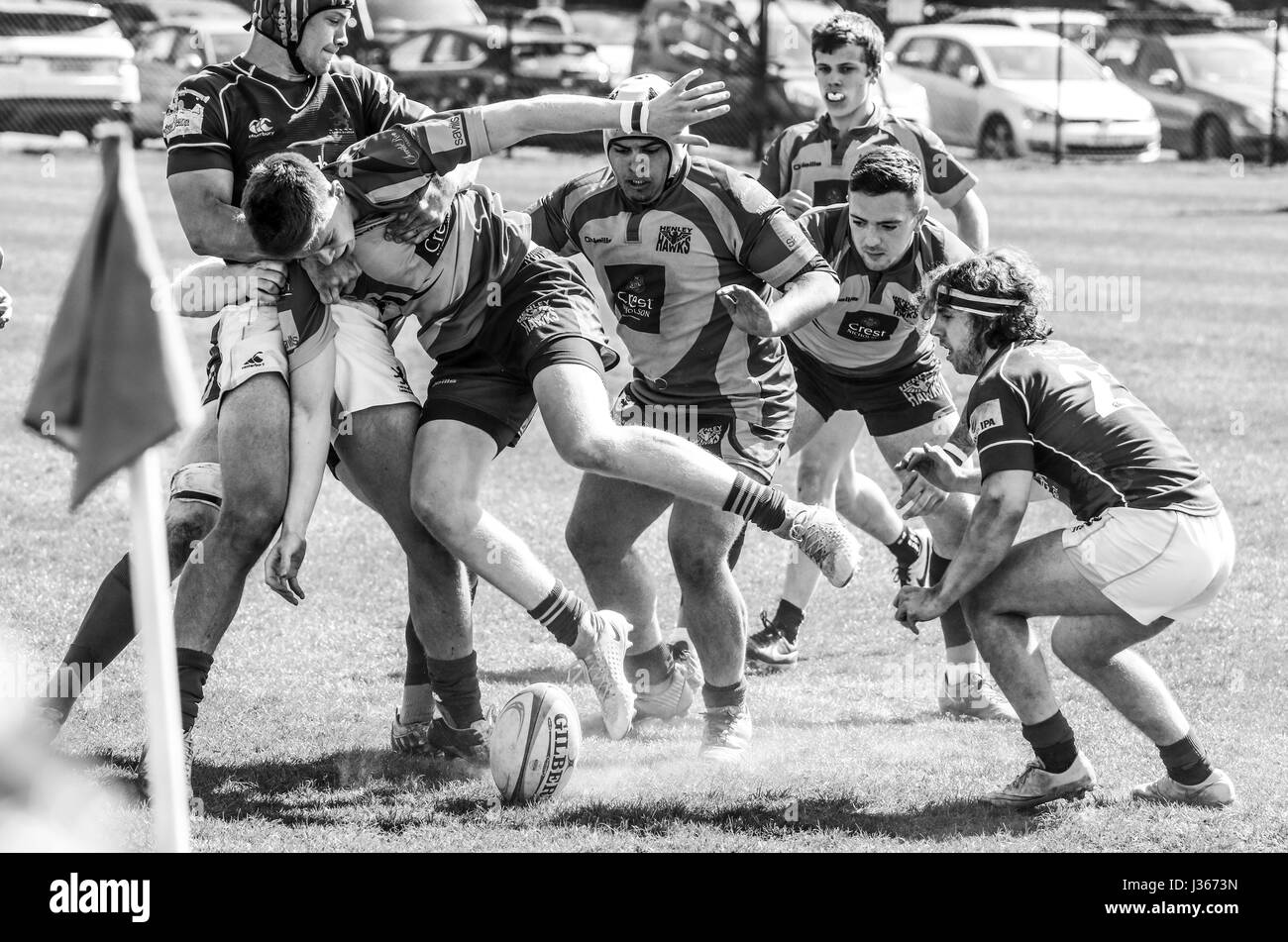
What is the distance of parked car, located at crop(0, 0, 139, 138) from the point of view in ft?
69.7

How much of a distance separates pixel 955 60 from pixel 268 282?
19.3 metres

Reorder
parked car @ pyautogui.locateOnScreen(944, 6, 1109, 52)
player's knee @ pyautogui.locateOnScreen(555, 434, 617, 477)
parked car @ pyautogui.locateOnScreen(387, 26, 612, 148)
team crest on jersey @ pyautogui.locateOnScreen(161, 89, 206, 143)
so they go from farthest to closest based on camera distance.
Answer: parked car @ pyautogui.locateOnScreen(944, 6, 1109, 52) < parked car @ pyautogui.locateOnScreen(387, 26, 612, 148) < team crest on jersey @ pyautogui.locateOnScreen(161, 89, 206, 143) < player's knee @ pyautogui.locateOnScreen(555, 434, 617, 477)

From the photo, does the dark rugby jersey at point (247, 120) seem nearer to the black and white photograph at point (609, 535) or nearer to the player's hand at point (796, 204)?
the black and white photograph at point (609, 535)

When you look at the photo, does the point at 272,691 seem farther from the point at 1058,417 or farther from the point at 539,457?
the point at 539,457

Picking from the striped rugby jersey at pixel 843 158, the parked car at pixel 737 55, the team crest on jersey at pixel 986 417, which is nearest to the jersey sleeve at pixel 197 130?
the team crest on jersey at pixel 986 417

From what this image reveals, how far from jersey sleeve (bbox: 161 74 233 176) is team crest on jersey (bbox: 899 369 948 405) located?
2.60 meters

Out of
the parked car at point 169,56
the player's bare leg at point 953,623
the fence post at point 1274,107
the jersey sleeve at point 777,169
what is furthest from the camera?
the fence post at point 1274,107

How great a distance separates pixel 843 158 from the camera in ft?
23.2

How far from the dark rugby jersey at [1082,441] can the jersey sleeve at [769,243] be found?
2.89 ft

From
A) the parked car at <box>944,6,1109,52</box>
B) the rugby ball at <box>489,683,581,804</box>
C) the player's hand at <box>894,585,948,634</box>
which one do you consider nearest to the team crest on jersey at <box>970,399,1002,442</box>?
the player's hand at <box>894,585,948,634</box>

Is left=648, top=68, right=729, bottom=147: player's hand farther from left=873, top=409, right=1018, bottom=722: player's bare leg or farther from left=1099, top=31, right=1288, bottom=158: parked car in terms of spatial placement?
left=1099, top=31, right=1288, bottom=158: parked car

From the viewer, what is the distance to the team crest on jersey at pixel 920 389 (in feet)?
20.6

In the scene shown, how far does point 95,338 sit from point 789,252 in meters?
2.77
